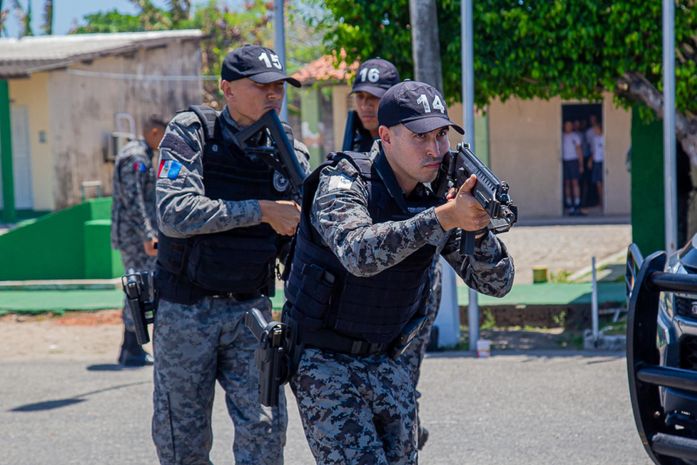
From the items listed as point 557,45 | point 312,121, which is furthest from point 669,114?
point 312,121

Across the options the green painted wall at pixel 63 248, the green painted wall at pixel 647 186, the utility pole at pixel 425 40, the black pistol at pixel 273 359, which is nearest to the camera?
the black pistol at pixel 273 359

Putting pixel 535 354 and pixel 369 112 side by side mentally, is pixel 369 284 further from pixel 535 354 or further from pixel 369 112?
pixel 535 354

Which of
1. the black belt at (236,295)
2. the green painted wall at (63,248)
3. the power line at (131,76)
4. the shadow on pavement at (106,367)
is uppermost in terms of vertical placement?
the power line at (131,76)

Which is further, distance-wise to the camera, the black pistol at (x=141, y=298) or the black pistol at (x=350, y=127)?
the black pistol at (x=350, y=127)

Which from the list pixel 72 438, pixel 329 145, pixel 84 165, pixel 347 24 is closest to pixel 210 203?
pixel 72 438

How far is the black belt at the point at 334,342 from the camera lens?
3.86 meters

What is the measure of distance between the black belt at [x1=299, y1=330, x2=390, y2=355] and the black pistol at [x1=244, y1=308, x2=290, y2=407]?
0.07 m

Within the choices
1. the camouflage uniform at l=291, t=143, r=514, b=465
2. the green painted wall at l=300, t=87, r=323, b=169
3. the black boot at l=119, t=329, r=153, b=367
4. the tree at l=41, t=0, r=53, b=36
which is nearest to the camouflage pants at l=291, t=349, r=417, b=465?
the camouflage uniform at l=291, t=143, r=514, b=465

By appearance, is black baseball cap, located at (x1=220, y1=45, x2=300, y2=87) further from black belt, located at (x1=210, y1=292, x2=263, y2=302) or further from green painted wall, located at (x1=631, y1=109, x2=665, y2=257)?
green painted wall, located at (x1=631, y1=109, x2=665, y2=257)

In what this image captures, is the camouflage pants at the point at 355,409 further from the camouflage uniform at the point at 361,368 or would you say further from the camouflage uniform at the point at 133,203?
the camouflage uniform at the point at 133,203

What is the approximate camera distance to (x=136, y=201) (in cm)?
853

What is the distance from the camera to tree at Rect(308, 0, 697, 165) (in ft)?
30.2

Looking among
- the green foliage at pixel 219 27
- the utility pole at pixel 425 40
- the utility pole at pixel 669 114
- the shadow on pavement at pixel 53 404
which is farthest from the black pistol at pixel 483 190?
the green foliage at pixel 219 27

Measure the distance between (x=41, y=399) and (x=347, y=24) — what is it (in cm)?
400
